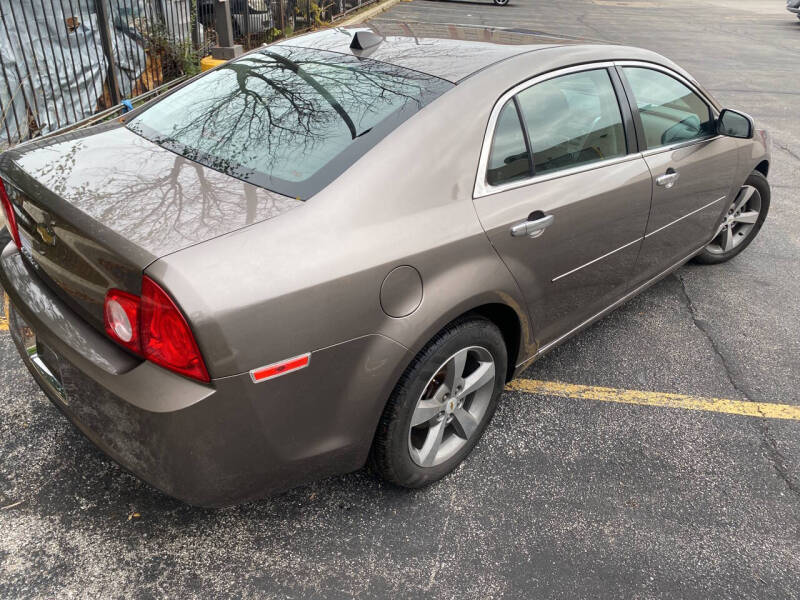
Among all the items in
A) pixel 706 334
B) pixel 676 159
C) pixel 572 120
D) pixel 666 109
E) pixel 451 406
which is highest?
pixel 572 120

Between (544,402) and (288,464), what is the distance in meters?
1.53

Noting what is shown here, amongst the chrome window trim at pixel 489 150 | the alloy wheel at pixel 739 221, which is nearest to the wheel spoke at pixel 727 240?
the alloy wheel at pixel 739 221

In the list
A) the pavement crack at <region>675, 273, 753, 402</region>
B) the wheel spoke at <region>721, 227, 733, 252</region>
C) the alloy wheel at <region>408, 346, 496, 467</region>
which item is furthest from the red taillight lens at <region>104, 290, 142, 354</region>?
the wheel spoke at <region>721, 227, 733, 252</region>

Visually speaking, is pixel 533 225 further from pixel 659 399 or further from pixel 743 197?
pixel 743 197

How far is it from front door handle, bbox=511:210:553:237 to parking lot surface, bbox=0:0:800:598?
0.96 m

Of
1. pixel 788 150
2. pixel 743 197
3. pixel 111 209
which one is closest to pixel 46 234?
pixel 111 209

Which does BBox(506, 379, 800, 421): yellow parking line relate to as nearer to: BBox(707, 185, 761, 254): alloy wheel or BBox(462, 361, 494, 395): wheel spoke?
BBox(462, 361, 494, 395): wheel spoke

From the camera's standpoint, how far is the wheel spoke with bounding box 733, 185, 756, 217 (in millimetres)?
4260

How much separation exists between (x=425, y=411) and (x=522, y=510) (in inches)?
22.1

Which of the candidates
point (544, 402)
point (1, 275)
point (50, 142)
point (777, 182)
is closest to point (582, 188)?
point (544, 402)

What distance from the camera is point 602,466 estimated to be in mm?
2684

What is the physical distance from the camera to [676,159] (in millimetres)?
3258

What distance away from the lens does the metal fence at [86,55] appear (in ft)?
17.3

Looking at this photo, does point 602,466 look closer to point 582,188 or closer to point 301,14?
point 582,188
